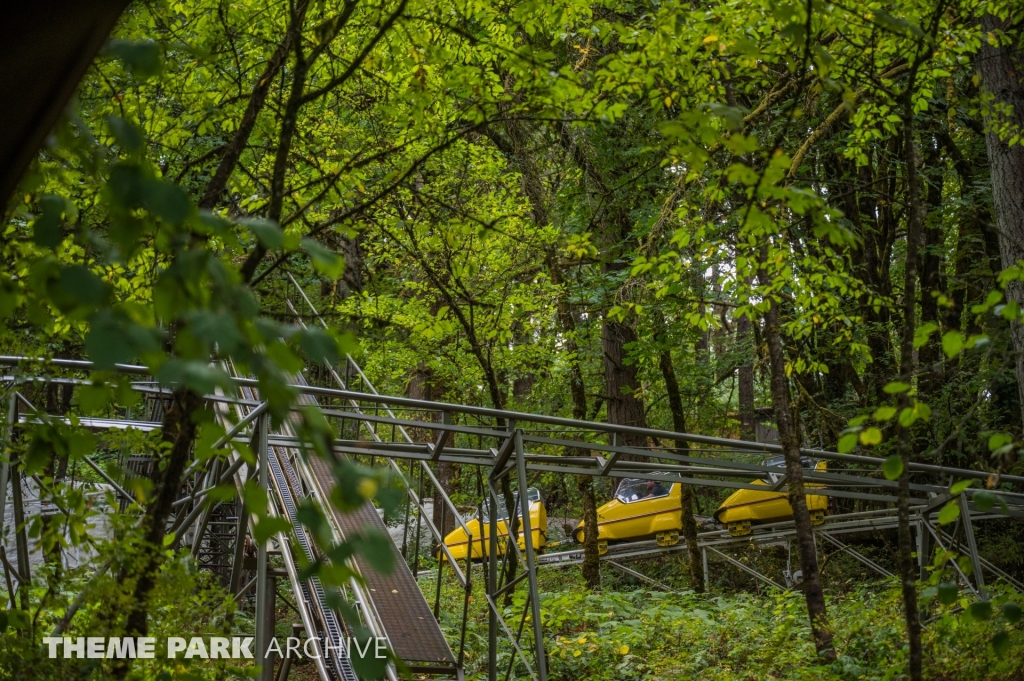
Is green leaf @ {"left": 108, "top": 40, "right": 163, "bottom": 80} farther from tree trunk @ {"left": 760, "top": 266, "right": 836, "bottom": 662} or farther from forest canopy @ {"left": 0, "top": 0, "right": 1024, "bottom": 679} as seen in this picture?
tree trunk @ {"left": 760, "top": 266, "right": 836, "bottom": 662}

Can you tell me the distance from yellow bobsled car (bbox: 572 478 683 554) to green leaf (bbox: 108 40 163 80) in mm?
15350

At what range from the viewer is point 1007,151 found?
8.29 meters

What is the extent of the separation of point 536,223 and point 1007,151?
672cm

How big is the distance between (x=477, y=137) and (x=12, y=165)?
42.4ft

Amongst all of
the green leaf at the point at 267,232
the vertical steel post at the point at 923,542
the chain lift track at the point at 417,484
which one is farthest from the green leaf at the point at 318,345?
the vertical steel post at the point at 923,542

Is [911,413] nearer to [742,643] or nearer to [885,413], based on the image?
[885,413]

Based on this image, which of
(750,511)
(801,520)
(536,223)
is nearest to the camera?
(801,520)

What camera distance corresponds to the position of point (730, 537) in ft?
50.8

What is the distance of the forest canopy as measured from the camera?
194cm

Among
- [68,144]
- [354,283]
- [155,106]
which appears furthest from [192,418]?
[354,283]

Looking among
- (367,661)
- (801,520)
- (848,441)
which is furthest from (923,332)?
(801,520)

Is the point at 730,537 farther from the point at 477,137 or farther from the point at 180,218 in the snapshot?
the point at 180,218

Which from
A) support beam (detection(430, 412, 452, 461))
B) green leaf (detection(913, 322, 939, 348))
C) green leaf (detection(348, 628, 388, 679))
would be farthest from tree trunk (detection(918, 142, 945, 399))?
green leaf (detection(348, 628, 388, 679))

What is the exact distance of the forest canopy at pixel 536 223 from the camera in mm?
1942
